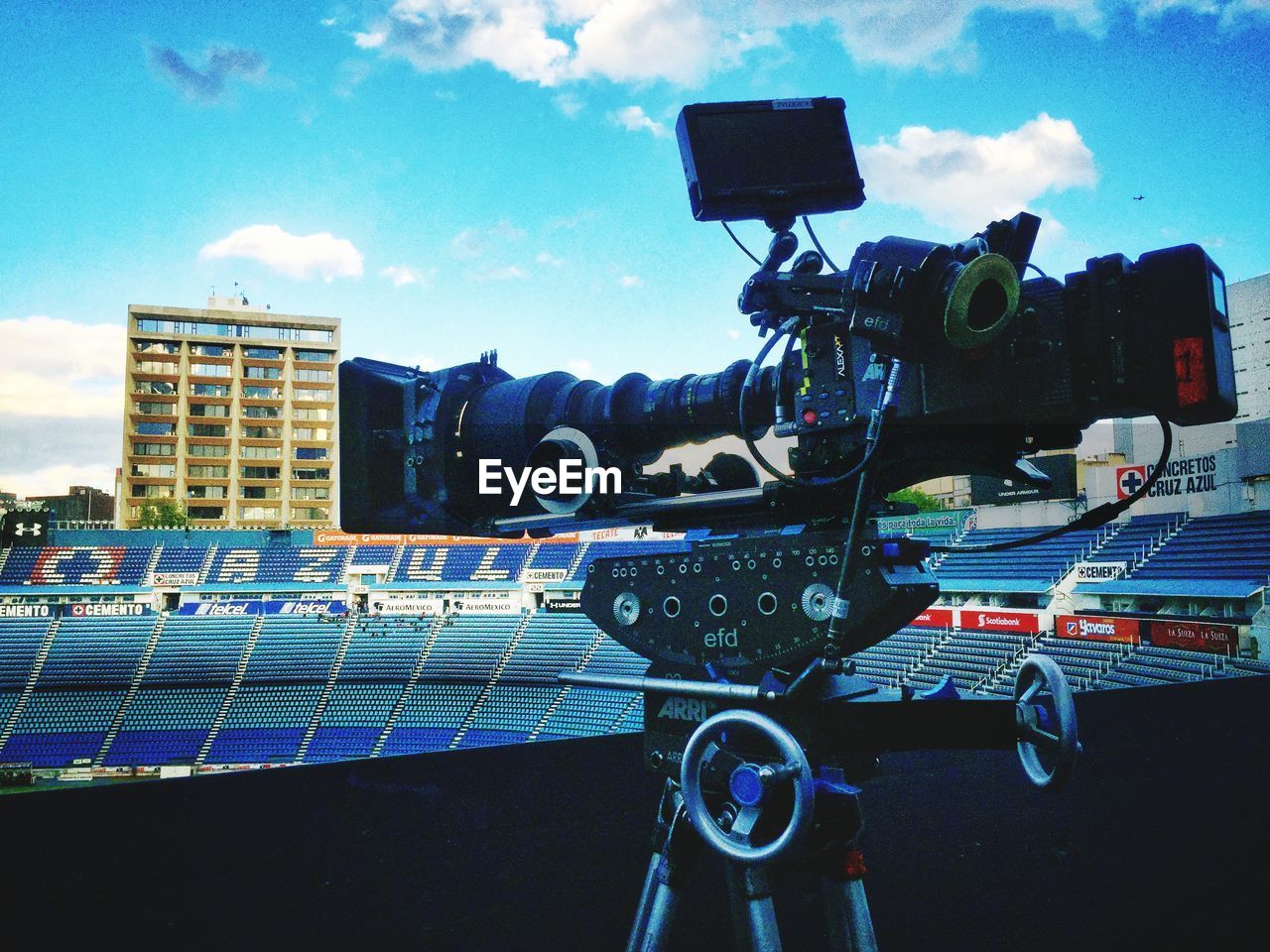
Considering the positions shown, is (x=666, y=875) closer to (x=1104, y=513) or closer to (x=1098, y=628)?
(x=1104, y=513)

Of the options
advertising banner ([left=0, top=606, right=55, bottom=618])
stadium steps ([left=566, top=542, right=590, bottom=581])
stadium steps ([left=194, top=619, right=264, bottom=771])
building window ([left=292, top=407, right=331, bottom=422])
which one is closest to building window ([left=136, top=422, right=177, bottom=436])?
building window ([left=292, top=407, right=331, bottom=422])

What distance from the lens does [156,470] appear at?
76.1ft

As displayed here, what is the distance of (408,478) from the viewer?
1.11m

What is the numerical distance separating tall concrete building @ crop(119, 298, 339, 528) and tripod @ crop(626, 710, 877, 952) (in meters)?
23.6

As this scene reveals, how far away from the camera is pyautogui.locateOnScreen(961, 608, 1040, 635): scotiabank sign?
26.1 feet

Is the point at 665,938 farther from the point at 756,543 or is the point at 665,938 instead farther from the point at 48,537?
the point at 48,537

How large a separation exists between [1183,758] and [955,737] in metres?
1.30

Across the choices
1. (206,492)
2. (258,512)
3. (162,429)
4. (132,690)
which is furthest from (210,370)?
(132,690)

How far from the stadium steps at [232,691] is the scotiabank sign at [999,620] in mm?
9378

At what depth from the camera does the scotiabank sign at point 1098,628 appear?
738cm

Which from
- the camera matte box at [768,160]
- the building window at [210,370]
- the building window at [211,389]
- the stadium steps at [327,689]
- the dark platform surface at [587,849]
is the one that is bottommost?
the stadium steps at [327,689]

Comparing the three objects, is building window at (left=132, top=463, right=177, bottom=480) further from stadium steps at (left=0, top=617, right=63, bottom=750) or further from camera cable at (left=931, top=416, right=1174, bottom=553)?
camera cable at (left=931, top=416, right=1174, bottom=553)

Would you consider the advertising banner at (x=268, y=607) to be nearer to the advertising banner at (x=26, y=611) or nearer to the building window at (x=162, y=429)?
the advertising banner at (x=26, y=611)

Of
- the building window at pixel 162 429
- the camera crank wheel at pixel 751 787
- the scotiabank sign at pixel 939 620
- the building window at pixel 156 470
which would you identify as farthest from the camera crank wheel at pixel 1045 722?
the building window at pixel 162 429
